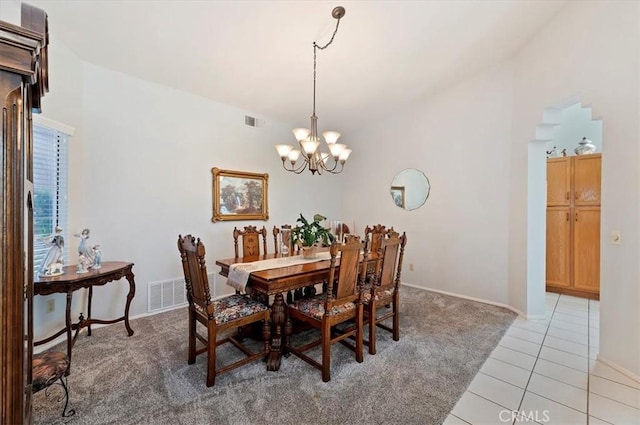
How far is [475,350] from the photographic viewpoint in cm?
262

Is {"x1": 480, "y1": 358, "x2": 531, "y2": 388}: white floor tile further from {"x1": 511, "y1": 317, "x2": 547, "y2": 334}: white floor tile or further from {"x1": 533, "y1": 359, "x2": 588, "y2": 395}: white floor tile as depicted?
{"x1": 511, "y1": 317, "x2": 547, "y2": 334}: white floor tile

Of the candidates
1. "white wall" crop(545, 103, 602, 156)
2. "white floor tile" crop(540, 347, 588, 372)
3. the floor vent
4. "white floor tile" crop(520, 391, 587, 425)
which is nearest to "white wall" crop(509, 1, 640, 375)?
"white floor tile" crop(540, 347, 588, 372)

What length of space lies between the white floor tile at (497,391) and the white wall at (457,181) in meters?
1.98

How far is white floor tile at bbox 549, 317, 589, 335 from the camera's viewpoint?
9.85 feet

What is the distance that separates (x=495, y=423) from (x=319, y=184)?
4.42 m

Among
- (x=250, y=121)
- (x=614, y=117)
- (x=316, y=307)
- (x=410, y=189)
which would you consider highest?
(x=250, y=121)

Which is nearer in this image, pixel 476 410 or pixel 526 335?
pixel 476 410

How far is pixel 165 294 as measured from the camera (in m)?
3.57

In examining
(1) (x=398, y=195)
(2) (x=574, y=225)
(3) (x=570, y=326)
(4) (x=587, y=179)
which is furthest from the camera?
(1) (x=398, y=195)

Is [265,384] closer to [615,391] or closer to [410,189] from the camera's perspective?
[615,391]

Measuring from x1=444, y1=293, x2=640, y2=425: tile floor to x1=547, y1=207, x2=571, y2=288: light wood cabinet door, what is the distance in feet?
4.87

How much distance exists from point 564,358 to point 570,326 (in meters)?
0.92

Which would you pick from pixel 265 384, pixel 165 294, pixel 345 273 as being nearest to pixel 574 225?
pixel 345 273

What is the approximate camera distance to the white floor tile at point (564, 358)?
2356 mm
